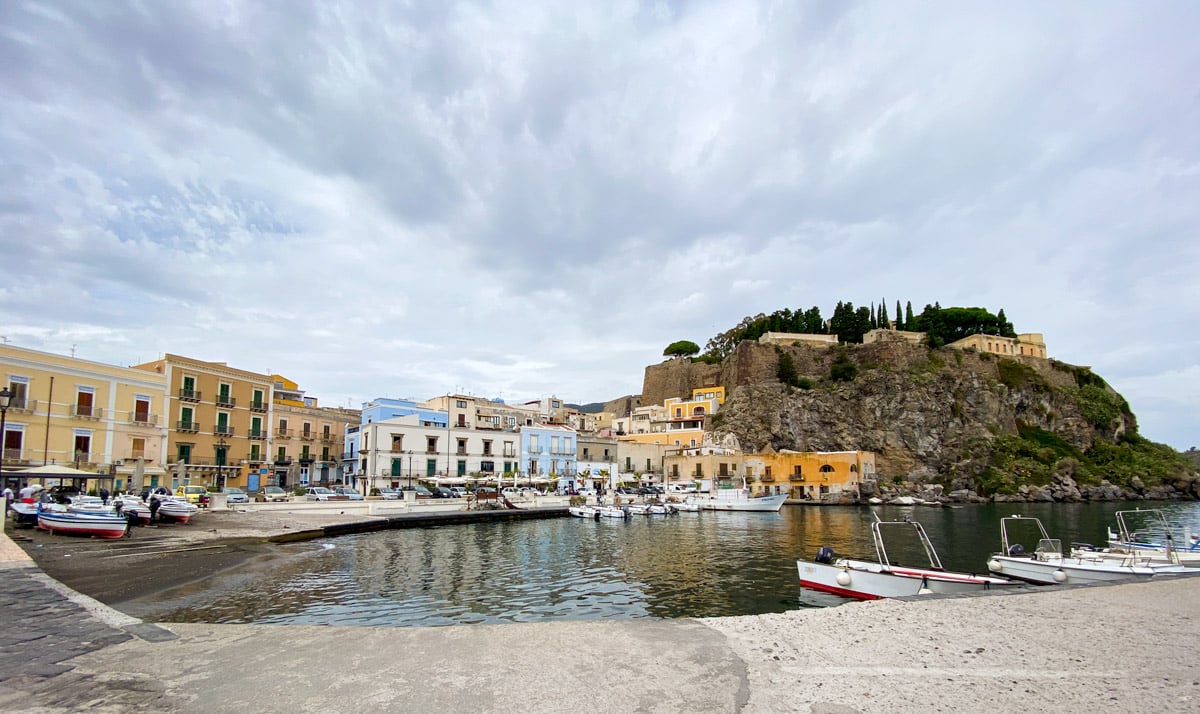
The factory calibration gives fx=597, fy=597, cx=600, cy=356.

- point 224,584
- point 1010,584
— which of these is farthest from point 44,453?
point 1010,584

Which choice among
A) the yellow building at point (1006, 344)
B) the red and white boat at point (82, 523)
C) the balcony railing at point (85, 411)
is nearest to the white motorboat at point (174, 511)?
the red and white boat at point (82, 523)

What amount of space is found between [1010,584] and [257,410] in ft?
148

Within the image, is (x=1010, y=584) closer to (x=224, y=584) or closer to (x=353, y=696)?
(x=353, y=696)

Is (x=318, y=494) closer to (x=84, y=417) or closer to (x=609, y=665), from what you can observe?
(x=84, y=417)

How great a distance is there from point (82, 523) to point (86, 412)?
1721cm

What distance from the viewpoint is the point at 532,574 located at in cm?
1903

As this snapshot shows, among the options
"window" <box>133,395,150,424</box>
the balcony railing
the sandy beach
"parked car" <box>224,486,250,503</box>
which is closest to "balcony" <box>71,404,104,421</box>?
the balcony railing

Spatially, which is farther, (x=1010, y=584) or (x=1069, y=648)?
(x=1010, y=584)

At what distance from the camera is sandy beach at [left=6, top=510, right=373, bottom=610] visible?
1374cm

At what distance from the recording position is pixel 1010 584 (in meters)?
14.5

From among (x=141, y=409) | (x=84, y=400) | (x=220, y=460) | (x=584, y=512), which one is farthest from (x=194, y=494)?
(x=584, y=512)

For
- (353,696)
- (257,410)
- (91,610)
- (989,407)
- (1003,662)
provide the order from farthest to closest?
(989,407) < (257,410) < (91,610) < (1003,662) < (353,696)

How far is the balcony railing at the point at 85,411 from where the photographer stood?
31797 mm

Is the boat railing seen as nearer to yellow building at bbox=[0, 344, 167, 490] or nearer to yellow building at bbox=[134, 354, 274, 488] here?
yellow building at bbox=[0, 344, 167, 490]
